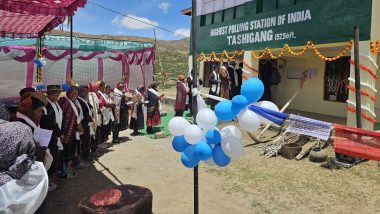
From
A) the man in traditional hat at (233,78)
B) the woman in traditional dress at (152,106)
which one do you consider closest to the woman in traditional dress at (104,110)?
the woman in traditional dress at (152,106)

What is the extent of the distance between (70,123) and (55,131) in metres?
0.69

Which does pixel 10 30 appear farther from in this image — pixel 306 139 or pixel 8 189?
pixel 306 139

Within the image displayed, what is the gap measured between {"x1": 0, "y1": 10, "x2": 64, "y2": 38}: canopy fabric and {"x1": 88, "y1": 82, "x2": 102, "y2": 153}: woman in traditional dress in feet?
5.68

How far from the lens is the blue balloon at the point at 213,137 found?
10.9 ft

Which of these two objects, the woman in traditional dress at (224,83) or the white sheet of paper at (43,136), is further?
the woman in traditional dress at (224,83)

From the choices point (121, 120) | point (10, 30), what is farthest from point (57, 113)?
point (10, 30)

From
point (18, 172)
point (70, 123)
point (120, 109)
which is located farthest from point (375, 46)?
point (18, 172)

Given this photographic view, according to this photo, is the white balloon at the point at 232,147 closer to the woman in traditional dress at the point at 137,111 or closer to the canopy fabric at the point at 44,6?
the canopy fabric at the point at 44,6

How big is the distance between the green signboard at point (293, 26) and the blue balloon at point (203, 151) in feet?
20.9

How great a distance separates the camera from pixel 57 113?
5.43 metres

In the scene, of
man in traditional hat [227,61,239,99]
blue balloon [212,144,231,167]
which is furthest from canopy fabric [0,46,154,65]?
blue balloon [212,144,231,167]

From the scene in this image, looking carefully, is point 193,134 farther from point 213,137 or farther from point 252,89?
point 252,89

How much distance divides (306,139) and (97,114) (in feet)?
17.0

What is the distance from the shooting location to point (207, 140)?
3.38 metres
